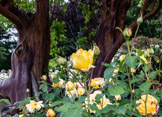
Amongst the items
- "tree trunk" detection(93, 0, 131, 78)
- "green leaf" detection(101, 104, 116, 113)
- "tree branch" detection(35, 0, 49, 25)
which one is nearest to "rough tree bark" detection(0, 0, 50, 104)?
"tree branch" detection(35, 0, 49, 25)

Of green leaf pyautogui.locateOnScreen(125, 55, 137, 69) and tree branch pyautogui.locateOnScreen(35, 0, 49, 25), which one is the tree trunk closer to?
tree branch pyautogui.locateOnScreen(35, 0, 49, 25)

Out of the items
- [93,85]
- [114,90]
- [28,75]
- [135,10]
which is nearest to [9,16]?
[28,75]

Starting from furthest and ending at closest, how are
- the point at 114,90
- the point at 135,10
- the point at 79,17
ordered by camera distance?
1. the point at 135,10
2. the point at 79,17
3. the point at 114,90

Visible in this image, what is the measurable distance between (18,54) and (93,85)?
6.55 ft

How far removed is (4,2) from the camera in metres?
2.05

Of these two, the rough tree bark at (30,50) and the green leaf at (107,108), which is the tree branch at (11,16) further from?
the green leaf at (107,108)

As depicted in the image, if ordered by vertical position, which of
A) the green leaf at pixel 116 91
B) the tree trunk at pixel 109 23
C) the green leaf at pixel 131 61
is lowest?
the green leaf at pixel 116 91

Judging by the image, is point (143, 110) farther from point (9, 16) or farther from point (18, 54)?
point (18, 54)

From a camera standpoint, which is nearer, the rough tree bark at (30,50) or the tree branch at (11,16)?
the tree branch at (11,16)

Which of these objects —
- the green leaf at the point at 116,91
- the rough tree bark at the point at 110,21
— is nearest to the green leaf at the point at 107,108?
the green leaf at the point at 116,91

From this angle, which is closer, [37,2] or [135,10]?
[37,2]

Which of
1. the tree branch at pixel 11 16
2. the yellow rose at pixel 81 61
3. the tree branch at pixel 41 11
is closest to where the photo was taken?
the yellow rose at pixel 81 61

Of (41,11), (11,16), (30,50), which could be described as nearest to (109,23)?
(41,11)

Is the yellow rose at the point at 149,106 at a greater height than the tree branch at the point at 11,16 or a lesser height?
lesser
